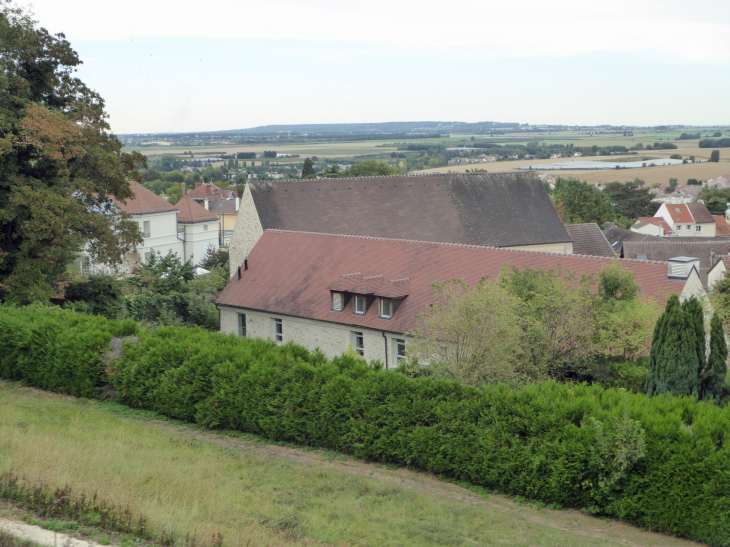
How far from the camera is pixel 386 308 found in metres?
27.4

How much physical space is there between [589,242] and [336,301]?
27.0m

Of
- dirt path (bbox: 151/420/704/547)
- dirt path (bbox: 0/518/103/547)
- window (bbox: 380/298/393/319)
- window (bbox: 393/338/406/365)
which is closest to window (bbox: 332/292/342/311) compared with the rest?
Answer: window (bbox: 380/298/393/319)

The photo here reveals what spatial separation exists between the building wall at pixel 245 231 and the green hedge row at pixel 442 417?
2227 centimetres

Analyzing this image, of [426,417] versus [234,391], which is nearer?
[426,417]

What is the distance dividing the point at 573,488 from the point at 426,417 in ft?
10.5

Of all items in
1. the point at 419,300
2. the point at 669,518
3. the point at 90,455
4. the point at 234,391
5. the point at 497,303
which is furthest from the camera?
the point at 419,300

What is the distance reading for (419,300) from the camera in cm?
2708

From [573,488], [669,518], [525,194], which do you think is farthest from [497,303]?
[525,194]

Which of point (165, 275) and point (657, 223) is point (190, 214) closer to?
point (165, 275)

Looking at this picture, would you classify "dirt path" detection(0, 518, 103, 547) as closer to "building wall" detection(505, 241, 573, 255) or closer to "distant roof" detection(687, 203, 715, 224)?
"building wall" detection(505, 241, 573, 255)

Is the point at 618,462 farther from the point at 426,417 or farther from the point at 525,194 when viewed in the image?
the point at 525,194

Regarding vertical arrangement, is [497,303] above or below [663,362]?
above

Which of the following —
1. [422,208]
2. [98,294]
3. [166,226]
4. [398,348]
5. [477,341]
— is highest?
[422,208]

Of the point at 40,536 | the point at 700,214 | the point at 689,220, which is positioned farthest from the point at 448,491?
the point at 700,214
